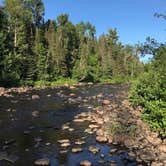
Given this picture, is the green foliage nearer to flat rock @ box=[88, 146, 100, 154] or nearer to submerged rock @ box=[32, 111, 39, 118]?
flat rock @ box=[88, 146, 100, 154]

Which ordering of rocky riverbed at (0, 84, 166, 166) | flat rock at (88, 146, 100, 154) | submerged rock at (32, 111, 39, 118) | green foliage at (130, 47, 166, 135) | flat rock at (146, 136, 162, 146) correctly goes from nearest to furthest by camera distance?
rocky riverbed at (0, 84, 166, 166) → flat rock at (88, 146, 100, 154) → flat rock at (146, 136, 162, 146) → green foliage at (130, 47, 166, 135) → submerged rock at (32, 111, 39, 118)

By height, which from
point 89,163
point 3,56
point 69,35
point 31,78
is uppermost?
point 69,35

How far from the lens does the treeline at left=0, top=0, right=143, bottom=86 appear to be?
46.5 metres

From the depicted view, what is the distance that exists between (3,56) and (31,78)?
25.2 feet

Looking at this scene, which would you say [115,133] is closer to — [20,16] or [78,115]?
[78,115]

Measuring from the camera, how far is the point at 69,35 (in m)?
75.3

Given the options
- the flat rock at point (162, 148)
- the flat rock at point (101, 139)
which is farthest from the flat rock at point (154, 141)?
the flat rock at point (101, 139)

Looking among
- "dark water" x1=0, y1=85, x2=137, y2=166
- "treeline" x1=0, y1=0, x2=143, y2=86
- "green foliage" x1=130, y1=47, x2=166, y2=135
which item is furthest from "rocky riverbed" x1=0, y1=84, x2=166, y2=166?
"treeline" x1=0, y1=0, x2=143, y2=86

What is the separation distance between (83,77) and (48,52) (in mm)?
9226

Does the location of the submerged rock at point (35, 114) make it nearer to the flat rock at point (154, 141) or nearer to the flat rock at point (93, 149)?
the flat rock at point (93, 149)

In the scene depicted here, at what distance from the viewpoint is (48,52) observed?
190ft

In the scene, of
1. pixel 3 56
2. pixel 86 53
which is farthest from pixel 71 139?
pixel 86 53

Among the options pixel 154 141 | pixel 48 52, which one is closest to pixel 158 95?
pixel 154 141

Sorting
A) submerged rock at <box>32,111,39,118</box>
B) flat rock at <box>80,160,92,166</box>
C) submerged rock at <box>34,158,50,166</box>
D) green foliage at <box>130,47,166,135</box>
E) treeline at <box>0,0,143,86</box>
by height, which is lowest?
flat rock at <box>80,160,92,166</box>
